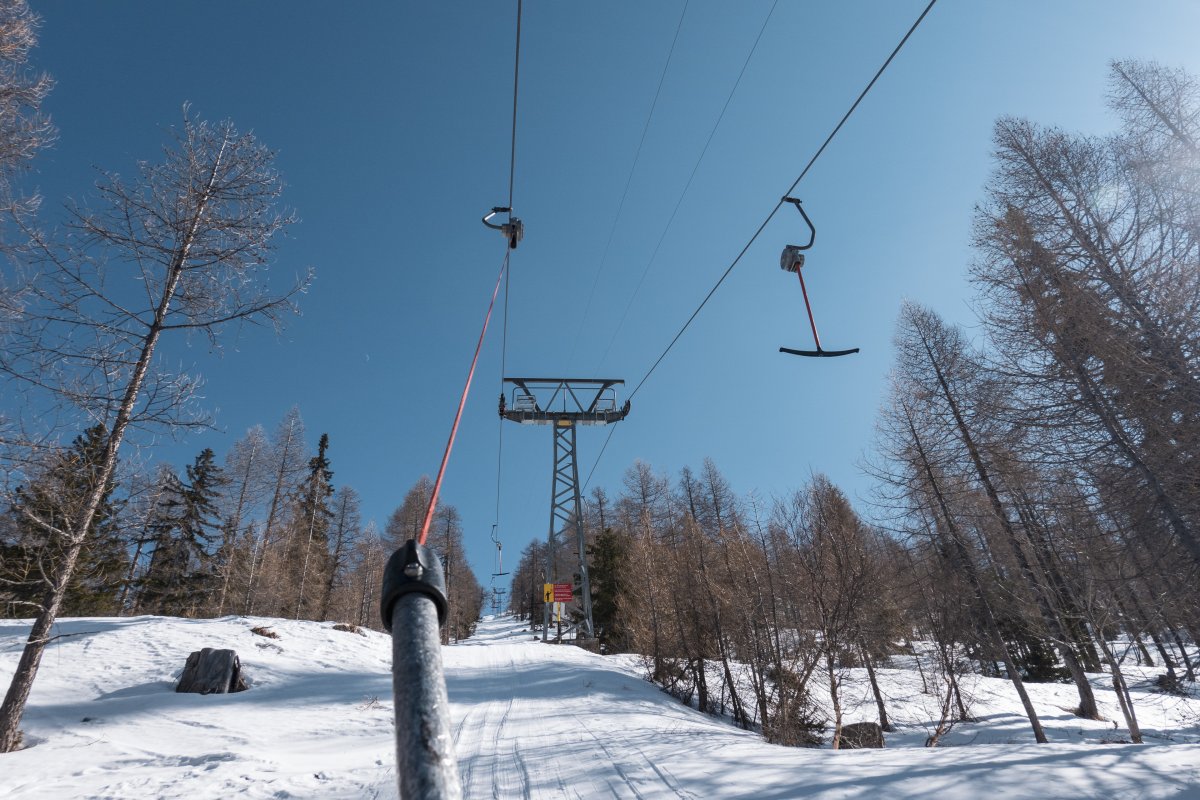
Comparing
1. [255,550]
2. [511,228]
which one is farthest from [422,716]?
[255,550]

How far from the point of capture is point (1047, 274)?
1117 centimetres

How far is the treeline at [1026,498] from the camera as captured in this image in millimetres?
9047

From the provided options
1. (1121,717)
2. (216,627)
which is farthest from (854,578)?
(1121,717)

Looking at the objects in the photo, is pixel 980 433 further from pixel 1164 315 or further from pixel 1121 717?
pixel 1121 717

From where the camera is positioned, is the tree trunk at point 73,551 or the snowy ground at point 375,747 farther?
the tree trunk at point 73,551

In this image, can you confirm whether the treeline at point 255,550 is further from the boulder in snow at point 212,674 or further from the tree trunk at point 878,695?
the tree trunk at point 878,695

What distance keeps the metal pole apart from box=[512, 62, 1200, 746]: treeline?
37.7 ft

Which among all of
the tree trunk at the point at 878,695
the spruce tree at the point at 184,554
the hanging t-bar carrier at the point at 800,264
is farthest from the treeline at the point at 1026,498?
the spruce tree at the point at 184,554

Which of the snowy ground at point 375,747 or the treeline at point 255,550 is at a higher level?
the treeline at point 255,550

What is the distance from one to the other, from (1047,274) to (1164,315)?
250 cm

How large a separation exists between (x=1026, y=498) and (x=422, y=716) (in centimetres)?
1593

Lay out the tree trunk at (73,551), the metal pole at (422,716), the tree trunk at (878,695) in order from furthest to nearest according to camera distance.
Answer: the tree trunk at (878,695), the tree trunk at (73,551), the metal pole at (422,716)

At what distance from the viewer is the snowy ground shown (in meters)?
5.28

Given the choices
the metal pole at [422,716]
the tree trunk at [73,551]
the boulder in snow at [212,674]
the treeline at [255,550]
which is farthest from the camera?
the treeline at [255,550]
